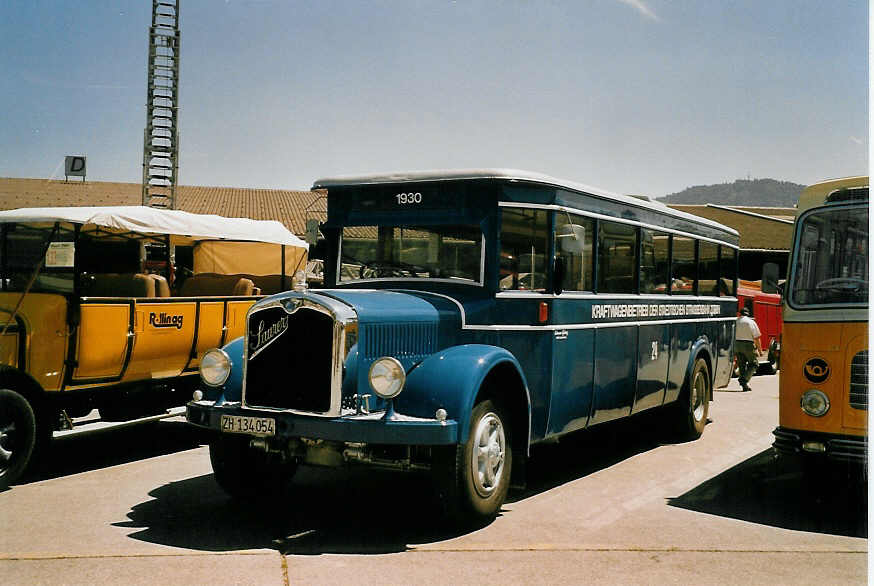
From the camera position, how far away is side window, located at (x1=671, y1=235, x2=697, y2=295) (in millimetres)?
10289

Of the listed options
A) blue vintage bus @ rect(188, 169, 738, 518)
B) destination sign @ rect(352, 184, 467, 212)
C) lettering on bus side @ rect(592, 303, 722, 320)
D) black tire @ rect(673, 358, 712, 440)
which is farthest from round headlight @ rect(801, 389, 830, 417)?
black tire @ rect(673, 358, 712, 440)

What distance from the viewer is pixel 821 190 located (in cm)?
717

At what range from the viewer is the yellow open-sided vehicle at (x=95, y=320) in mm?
7648

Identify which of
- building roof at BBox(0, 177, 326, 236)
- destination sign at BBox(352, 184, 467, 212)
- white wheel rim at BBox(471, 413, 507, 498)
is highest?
building roof at BBox(0, 177, 326, 236)

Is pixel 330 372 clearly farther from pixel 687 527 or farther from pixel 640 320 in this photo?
pixel 640 320

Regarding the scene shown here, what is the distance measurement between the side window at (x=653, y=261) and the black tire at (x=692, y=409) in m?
1.35

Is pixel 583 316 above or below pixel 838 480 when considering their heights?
above

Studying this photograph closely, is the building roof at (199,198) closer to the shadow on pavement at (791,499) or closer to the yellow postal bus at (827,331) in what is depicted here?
the shadow on pavement at (791,499)

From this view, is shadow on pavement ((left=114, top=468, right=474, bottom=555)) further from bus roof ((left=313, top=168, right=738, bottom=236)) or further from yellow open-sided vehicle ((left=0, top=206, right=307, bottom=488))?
bus roof ((left=313, top=168, right=738, bottom=236))

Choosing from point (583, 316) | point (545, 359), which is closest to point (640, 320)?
point (583, 316)

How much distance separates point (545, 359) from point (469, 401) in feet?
4.49

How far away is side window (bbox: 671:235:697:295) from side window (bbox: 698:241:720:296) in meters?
0.27

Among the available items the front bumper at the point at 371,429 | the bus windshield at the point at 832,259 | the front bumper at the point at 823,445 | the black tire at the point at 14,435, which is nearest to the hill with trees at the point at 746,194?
the bus windshield at the point at 832,259

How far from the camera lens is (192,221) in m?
9.92
